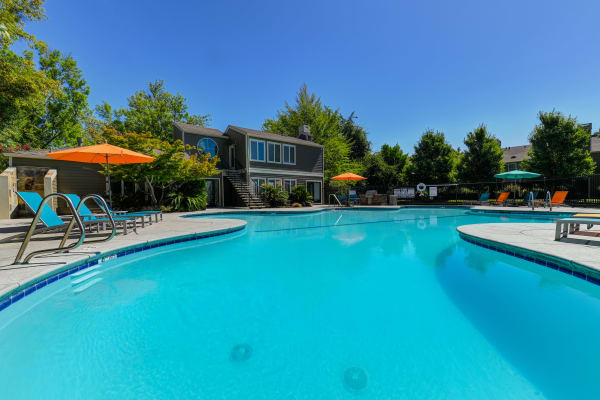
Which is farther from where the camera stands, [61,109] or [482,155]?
[61,109]

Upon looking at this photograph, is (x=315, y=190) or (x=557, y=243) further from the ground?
(x=315, y=190)

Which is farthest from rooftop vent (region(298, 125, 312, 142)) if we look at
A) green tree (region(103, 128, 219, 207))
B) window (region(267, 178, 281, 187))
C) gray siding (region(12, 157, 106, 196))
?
gray siding (region(12, 157, 106, 196))

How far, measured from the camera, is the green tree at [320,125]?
26234 millimetres

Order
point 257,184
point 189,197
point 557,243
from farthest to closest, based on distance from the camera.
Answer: point 257,184
point 189,197
point 557,243

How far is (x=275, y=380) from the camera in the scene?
1937 mm

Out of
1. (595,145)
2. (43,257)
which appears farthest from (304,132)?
(595,145)

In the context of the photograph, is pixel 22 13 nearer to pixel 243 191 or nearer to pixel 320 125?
pixel 243 191

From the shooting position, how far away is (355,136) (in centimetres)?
3228

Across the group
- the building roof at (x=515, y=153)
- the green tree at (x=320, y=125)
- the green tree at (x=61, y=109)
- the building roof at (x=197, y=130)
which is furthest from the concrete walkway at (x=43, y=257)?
the building roof at (x=515, y=153)

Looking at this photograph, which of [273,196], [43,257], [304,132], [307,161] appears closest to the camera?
[43,257]

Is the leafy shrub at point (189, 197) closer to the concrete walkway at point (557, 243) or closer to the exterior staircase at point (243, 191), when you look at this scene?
the exterior staircase at point (243, 191)

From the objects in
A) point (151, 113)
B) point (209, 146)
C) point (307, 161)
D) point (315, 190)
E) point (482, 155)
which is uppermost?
point (151, 113)

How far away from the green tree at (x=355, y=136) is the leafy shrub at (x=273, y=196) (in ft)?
58.2

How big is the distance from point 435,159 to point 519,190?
6252mm
